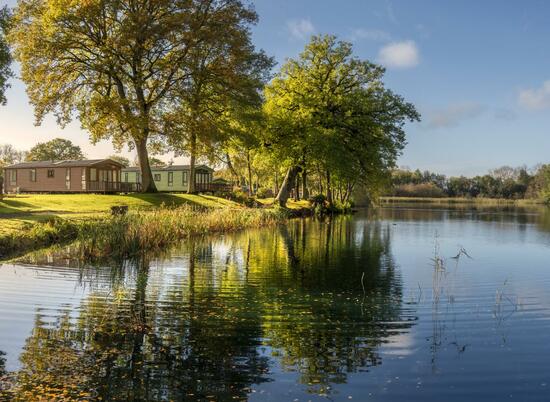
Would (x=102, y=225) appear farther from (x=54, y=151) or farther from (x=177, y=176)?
(x=54, y=151)

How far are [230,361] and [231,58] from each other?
38822 mm

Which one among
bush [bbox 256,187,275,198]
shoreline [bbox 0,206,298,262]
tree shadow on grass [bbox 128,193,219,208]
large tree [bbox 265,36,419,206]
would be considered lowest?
shoreline [bbox 0,206,298,262]

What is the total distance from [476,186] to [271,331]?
158 metres

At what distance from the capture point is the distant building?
5519cm

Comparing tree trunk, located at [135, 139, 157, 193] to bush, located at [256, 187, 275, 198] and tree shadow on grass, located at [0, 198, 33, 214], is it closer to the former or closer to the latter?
tree shadow on grass, located at [0, 198, 33, 214]

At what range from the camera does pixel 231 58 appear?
43.7 metres

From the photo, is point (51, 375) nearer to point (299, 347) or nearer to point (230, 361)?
point (230, 361)

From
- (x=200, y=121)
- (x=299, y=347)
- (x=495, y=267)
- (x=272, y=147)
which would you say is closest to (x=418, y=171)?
(x=272, y=147)

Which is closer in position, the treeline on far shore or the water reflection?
the water reflection

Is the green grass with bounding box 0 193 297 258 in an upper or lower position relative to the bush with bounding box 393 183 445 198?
lower

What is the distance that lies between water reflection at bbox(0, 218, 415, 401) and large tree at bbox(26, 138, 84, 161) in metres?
85.9

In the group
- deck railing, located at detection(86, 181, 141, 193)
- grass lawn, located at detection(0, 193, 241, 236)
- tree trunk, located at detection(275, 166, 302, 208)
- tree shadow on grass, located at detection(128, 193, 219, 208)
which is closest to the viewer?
grass lawn, located at detection(0, 193, 241, 236)

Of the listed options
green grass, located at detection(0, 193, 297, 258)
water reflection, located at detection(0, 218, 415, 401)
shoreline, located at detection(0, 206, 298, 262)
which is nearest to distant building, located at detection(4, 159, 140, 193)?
green grass, located at detection(0, 193, 297, 258)

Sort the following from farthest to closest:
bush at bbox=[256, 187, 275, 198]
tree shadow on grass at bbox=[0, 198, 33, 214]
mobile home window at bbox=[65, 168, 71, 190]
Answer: bush at bbox=[256, 187, 275, 198], mobile home window at bbox=[65, 168, 71, 190], tree shadow on grass at bbox=[0, 198, 33, 214]
